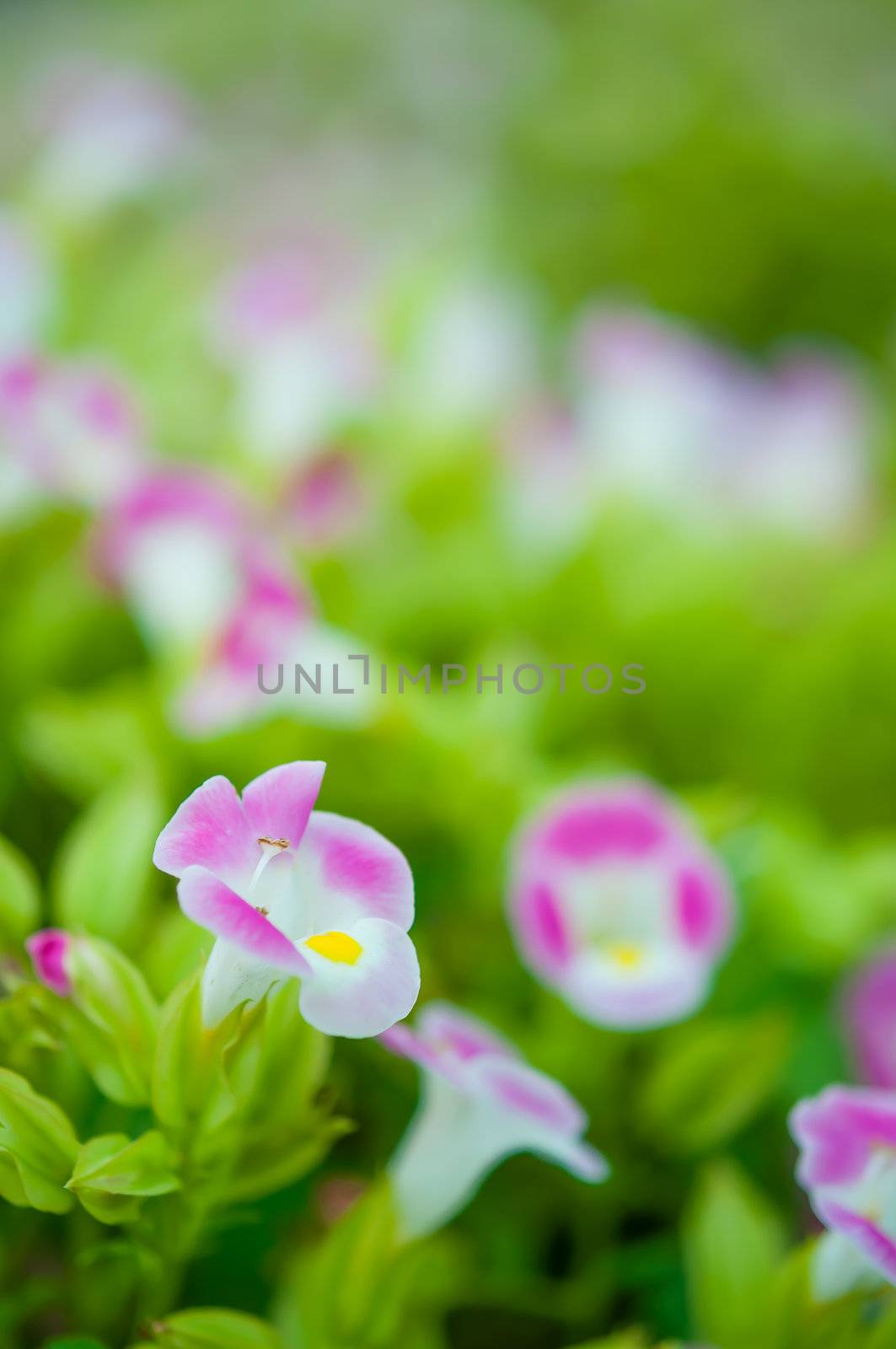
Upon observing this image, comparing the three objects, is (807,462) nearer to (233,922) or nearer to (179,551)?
(179,551)

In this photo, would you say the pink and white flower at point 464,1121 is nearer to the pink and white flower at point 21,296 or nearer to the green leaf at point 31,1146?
the green leaf at point 31,1146

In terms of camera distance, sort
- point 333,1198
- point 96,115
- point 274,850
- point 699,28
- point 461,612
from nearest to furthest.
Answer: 1. point 274,850
2. point 333,1198
3. point 461,612
4. point 96,115
5. point 699,28

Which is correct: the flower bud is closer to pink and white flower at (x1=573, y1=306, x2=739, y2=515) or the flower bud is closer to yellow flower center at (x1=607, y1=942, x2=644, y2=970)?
yellow flower center at (x1=607, y1=942, x2=644, y2=970)

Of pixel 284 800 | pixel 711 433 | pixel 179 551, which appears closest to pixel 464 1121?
pixel 284 800

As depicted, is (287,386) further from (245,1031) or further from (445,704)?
(245,1031)

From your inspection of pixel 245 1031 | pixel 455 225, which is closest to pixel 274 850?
pixel 245 1031

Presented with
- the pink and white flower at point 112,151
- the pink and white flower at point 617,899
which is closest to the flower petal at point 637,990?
the pink and white flower at point 617,899

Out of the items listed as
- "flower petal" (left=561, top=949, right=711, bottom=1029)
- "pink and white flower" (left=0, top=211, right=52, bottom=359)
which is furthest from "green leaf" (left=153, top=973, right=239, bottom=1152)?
"pink and white flower" (left=0, top=211, right=52, bottom=359)
